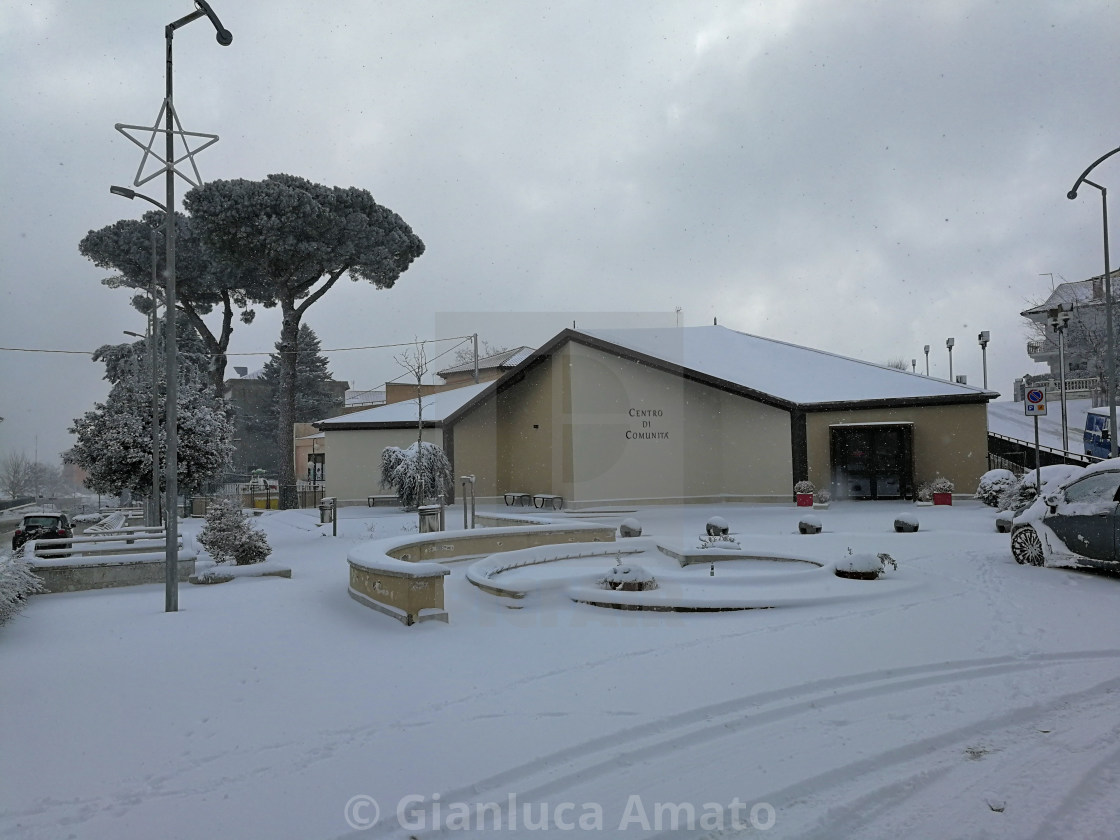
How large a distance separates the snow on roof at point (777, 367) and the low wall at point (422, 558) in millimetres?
9729

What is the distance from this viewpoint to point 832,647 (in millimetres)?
7266

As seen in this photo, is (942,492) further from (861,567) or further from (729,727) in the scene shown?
(729,727)

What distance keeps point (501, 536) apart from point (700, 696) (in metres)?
8.58

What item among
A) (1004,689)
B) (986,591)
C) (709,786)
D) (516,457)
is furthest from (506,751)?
(516,457)

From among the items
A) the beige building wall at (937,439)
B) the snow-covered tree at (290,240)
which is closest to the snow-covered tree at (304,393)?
the snow-covered tree at (290,240)

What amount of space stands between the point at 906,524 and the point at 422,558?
10026mm

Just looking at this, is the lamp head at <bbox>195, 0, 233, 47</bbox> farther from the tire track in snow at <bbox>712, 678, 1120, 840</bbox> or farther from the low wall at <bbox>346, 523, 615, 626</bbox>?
the tire track in snow at <bbox>712, 678, 1120, 840</bbox>

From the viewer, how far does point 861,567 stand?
10383mm

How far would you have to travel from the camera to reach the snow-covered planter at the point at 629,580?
33.3 ft

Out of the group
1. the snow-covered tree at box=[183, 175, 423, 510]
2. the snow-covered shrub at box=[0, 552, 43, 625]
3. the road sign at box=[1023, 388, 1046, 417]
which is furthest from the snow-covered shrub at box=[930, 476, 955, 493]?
the snow-covered tree at box=[183, 175, 423, 510]

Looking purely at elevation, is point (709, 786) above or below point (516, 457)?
below

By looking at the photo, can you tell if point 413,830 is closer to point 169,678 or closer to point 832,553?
point 169,678

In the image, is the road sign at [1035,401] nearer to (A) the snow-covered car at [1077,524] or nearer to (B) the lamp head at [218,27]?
(A) the snow-covered car at [1077,524]

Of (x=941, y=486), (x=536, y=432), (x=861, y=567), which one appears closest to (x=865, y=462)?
(x=941, y=486)
